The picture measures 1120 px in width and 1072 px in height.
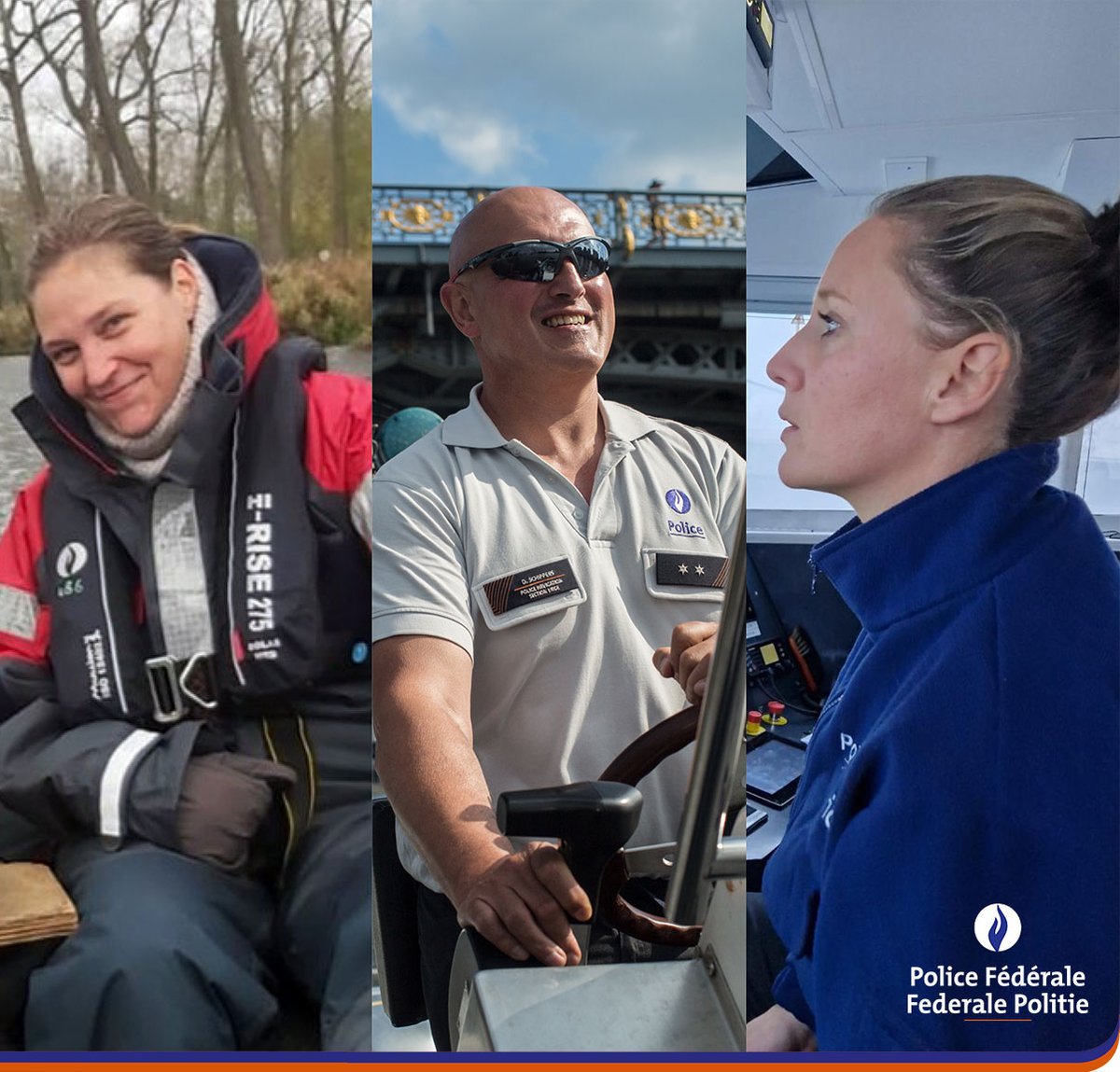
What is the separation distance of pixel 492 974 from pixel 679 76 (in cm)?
135

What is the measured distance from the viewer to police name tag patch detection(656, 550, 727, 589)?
1882 millimetres

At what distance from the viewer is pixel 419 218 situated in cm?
185

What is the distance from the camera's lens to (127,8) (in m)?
1.82

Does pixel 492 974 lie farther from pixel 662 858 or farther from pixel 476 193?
pixel 476 193

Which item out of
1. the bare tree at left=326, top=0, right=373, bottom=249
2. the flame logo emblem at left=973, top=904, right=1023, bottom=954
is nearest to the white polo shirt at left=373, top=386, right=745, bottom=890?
the bare tree at left=326, top=0, right=373, bottom=249

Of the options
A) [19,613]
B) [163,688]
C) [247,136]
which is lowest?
[163,688]

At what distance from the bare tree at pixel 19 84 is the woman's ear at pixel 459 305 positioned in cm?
59

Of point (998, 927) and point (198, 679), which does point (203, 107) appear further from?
point (998, 927)

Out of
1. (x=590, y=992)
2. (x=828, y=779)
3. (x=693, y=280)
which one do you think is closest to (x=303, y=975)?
(x=590, y=992)

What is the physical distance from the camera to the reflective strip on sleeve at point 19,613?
1.82m

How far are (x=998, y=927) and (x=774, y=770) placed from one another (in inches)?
14.9

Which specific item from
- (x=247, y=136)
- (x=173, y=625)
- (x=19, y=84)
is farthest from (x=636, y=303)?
(x=19, y=84)

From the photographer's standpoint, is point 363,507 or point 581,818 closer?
point 581,818

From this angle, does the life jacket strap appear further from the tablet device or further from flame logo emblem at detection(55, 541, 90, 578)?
the tablet device
